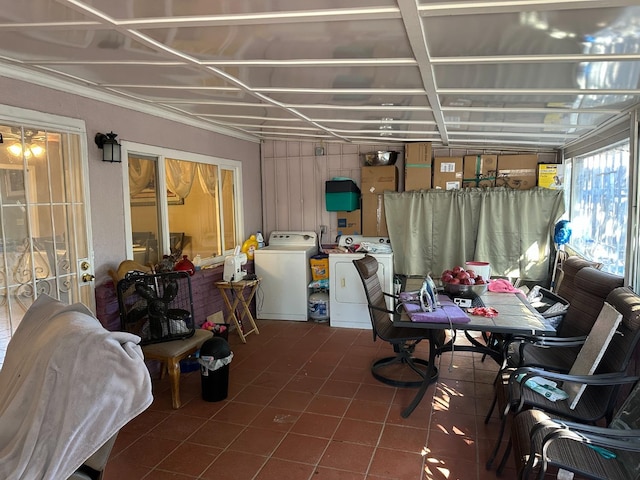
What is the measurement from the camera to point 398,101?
2.93 m

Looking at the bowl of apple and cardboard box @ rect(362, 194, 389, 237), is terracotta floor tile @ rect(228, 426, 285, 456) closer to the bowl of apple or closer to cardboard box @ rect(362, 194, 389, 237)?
the bowl of apple

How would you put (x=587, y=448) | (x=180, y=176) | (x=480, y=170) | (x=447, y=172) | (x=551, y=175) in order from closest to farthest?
(x=587, y=448)
(x=180, y=176)
(x=551, y=175)
(x=480, y=170)
(x=447, y=172)

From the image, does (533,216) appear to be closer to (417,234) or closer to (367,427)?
(417,234)

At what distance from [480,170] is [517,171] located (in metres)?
0.41

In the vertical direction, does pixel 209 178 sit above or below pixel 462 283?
above

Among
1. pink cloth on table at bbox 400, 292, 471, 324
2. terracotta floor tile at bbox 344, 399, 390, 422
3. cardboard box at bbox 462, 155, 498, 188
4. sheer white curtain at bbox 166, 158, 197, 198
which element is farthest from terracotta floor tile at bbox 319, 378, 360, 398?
cardboard box at bbox 462, 155, 498, 188

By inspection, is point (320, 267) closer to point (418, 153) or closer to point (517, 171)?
point (418, 153)

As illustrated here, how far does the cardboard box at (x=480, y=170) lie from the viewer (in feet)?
16.9

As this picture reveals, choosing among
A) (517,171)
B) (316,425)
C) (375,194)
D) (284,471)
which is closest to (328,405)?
(316,425)

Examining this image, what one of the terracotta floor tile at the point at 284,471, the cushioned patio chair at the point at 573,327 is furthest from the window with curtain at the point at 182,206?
the cushioned patio chair at the point at 573,327

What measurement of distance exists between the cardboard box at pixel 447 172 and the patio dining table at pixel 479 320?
6.68 feet

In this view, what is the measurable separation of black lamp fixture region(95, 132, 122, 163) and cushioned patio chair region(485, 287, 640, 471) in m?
3.28

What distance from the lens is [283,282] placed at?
5.53 meters

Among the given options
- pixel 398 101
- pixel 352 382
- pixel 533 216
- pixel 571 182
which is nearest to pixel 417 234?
pixel 533 216
